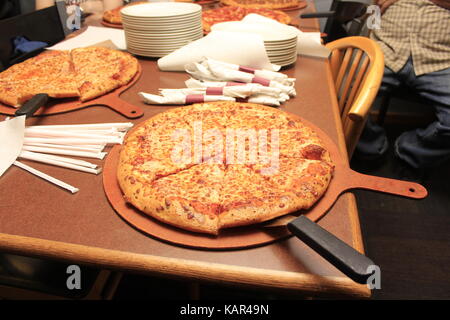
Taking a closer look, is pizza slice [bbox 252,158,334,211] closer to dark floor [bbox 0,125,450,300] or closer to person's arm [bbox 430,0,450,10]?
dark floor [bbox 0,125,450,300]

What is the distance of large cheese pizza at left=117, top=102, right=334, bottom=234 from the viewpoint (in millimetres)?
717

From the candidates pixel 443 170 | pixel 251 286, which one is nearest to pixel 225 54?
pixel 251 286

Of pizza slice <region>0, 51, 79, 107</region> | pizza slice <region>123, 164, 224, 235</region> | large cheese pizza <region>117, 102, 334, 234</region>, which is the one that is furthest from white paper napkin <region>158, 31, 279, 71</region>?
pizza slice <region>123, 164, 224, 235</region>

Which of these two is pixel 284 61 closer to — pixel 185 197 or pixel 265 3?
pixel 185 197

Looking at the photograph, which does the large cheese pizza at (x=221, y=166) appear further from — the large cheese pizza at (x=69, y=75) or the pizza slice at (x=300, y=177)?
the large cheese pizza at (x=69, y=75)

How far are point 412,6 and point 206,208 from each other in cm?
233

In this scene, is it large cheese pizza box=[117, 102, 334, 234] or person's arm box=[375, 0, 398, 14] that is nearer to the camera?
large cheese pizza box=[117, 102, 334, 234]

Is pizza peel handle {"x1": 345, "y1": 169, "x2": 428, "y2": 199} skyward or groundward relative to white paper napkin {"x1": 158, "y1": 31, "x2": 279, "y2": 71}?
groundward

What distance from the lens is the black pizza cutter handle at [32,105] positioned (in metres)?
1.01

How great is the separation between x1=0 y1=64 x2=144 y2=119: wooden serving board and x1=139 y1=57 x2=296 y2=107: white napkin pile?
82mm

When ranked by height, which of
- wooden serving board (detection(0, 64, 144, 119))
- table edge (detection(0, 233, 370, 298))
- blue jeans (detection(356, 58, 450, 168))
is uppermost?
wooden serving board (detection(0, 64, 144, 119))

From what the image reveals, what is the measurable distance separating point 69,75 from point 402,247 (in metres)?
1.94

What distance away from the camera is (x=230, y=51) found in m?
1.39

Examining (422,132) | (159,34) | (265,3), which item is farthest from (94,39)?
(422,132)
